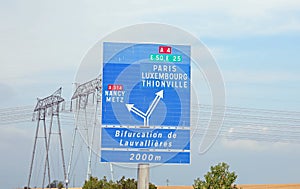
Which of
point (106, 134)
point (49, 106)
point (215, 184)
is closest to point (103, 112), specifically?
point (106, 134)

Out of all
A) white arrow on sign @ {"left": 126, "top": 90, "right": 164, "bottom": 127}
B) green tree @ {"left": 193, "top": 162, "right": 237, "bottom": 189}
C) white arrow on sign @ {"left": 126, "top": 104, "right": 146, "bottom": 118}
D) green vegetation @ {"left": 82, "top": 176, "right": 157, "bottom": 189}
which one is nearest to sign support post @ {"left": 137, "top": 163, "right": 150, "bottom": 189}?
white arrow on sign @ {"left": 126, "top": 90, "right": 164, "bottom": 127}

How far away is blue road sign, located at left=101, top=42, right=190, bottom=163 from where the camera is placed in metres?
31.8

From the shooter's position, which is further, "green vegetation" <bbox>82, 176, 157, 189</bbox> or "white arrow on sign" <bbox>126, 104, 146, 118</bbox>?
"green vegetation" <bbox>82, 176, 157, 189</bbox>

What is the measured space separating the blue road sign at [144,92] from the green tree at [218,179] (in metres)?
9.73

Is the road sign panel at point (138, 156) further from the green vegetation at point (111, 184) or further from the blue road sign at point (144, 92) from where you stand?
the green vegetation at point (111, 184)

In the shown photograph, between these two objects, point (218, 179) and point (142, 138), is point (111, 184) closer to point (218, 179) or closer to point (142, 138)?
point (218, 179)

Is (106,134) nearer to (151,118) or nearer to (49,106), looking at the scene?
(151,118)

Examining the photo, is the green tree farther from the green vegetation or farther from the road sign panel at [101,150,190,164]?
the green vegetation

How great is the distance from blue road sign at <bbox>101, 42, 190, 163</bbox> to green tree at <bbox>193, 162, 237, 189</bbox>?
9733 millimetres

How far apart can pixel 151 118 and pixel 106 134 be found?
2.28 metres

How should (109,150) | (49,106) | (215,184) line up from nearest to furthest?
(109,150) < (215,184) < (49,106)

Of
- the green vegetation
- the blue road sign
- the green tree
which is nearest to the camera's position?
the blue road sign

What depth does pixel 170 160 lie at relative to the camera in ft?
106

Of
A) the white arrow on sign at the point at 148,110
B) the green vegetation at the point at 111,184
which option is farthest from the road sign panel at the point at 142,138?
the green vegetation at the point at 111,184
